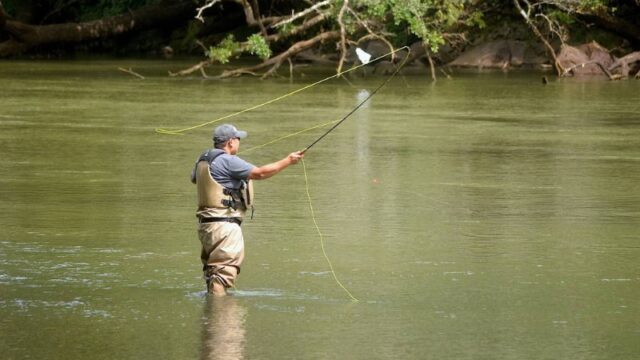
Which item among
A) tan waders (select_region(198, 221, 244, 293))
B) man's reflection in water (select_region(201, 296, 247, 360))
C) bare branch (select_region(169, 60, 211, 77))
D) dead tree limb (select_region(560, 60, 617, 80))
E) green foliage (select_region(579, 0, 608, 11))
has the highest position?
green foliage (select_region(579, 0, 608, 11))

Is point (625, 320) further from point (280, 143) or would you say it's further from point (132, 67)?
point (132, 67)

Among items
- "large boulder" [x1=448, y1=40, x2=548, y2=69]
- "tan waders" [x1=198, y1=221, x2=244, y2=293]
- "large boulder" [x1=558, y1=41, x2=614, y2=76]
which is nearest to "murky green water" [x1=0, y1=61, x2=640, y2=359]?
"tan waders" [x1=198, y1=221, x2=244, y2=293]

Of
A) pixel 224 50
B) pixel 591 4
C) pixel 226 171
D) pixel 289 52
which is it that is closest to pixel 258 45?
pixel 224 50

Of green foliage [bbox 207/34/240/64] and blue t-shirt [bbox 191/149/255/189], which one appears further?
green foliage [bbox 207/34/240/64]

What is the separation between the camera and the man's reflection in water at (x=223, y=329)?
7.55m

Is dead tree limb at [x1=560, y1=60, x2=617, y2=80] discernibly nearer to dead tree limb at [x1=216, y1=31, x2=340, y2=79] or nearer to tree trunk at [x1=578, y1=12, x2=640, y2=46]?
tree trunk at [x1=578, y1=12, x2=640, y2=46]

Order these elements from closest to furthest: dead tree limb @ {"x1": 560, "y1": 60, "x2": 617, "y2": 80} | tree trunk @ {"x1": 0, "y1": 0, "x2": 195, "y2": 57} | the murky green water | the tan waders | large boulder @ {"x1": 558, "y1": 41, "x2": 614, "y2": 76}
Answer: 1. the murky green water
2. the tan waders
3. dead tree limb @ {"x1": 560, "y1": 60, "x2": 617, "y2": 80}
4. large boulder @ {"x1": 558, "y1": 41, "x2": 614, "y2": 76}
5. tree trunk @ {"x1": 0, "y1": 0, "x2": 195, "y2": 57}

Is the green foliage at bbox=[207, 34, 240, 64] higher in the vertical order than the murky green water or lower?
higher

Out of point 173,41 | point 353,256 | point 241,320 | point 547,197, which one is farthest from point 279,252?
point 173,41

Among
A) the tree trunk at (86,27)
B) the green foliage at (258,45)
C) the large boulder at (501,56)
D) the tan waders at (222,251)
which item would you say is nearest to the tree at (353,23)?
the green foliage at (258,45)

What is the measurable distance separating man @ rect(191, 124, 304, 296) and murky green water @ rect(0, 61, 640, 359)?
21 centimetres

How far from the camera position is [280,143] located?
1809 centimetres

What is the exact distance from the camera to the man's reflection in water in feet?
24.8

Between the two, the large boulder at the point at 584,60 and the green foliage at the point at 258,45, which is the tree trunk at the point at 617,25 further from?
the green foliage at the point at 258,45
